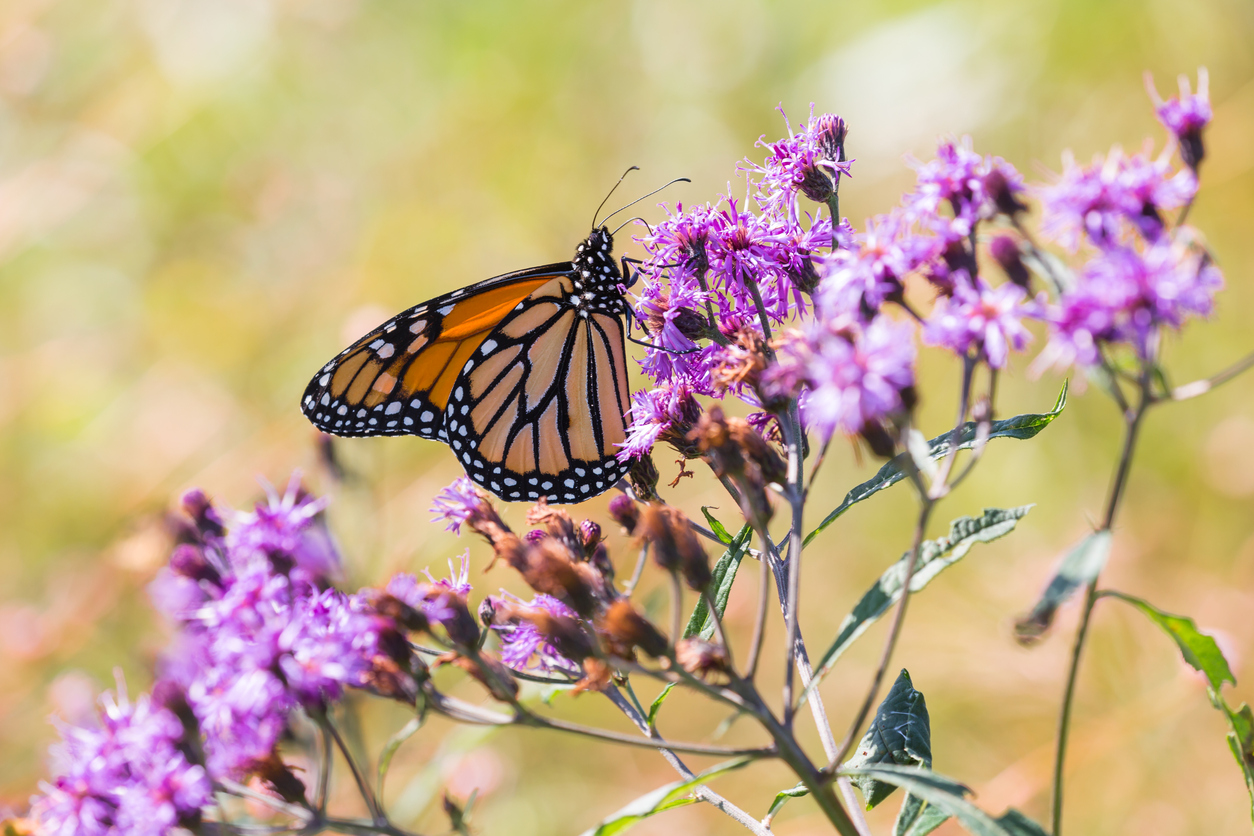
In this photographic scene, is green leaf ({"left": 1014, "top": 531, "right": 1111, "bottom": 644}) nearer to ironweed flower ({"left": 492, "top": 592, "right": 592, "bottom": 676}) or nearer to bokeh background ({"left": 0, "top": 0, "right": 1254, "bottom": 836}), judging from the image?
ironweed flower ({"left": 492, "top": 592, "right": 592, "bottom": 676})

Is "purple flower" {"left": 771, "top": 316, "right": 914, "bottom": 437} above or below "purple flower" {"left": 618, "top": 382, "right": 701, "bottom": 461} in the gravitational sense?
below

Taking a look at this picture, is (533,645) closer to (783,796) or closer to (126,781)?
(783,796)

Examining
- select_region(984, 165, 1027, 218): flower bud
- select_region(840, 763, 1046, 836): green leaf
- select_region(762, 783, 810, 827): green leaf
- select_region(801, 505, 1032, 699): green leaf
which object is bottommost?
select_region(840, 763, 1046, 836): green leaf

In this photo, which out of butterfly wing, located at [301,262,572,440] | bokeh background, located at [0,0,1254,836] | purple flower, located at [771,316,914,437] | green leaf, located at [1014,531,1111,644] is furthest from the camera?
→ bokeh background, located at [0,0,1254,836]

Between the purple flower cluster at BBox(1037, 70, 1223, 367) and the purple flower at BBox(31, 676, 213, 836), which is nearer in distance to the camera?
the purple flower cluster at BBox(1037, 70, 1223, 367)

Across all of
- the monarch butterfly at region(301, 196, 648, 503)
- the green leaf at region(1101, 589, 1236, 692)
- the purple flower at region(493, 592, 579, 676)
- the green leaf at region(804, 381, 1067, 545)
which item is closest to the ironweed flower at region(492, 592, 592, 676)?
the purple flower at region(493, 592, 579, 676)

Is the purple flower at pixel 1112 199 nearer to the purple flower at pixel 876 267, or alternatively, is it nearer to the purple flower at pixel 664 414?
the purple flower at pixel 876 267

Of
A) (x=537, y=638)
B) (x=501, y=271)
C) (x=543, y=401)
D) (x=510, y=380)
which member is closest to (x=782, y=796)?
(x=537, y=638)

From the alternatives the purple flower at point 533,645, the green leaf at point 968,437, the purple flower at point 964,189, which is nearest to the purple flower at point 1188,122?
the purple flower at point 964,189

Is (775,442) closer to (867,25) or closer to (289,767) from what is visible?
(289,767)
